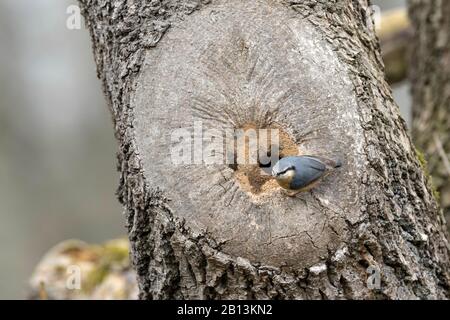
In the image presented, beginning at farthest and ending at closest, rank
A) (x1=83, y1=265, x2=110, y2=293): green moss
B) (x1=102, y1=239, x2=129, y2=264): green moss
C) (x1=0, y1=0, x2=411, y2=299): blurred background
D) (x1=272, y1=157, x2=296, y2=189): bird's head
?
(x1=0, y1=0, x2=411, y2=299): blurred background < (x1=102, y1=239, x2=129, y2=264): green moss < (x1=83, y1=265, x2=110, y2=293): green moss < (x1=272, y1=157, x2=296, y2=189): bird's head

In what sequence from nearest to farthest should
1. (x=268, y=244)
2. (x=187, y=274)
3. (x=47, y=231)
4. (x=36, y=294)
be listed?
1. (x=268, y=244)
2. (x=187, y=274)
3. (x=36, y=294)
4. (x=47, y=231)

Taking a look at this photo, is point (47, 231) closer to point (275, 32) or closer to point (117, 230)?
point (117, 230)

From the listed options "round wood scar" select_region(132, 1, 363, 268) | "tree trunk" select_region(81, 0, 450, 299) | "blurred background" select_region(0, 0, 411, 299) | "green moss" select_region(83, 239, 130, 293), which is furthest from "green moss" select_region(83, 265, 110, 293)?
"blurred background" select_region(0, 0, 411, 299)

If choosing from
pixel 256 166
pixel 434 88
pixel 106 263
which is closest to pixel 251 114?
pixel 256 166

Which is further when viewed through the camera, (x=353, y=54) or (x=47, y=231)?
(x=47, y=231)

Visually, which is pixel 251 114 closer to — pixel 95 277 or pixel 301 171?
pixel 301 171

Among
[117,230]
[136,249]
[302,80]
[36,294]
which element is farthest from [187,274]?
[117,230]

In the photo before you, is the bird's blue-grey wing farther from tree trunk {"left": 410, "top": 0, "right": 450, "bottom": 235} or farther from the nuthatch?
tree trunk {"left": 410, "top": 0, "right": 450, "bottom": 235}

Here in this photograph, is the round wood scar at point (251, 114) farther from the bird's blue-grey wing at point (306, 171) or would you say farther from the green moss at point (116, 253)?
the green moss at point (116, 253)
